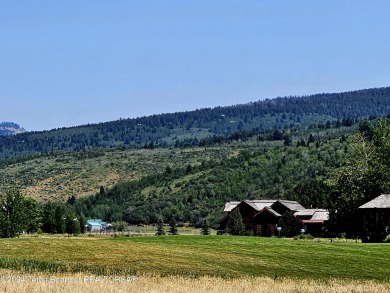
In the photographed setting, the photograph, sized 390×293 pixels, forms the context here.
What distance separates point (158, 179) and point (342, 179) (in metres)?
79.1

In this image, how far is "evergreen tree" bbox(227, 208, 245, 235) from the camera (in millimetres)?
92500

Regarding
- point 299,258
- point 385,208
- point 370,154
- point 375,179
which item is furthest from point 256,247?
point 370,154

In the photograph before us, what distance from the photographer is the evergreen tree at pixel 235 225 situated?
303 feet

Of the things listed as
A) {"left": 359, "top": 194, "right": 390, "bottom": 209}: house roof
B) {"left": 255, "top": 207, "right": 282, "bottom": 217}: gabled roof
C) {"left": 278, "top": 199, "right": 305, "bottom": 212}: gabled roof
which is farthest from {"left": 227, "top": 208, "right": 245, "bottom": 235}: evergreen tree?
{"left": 359, "top": 194, "right": 390, "bottom": 209}: house roof

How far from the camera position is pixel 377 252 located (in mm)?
45781

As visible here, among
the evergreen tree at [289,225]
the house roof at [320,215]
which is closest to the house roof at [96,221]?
the house roof at [320,215]

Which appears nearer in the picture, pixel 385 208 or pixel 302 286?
pixel 302 286

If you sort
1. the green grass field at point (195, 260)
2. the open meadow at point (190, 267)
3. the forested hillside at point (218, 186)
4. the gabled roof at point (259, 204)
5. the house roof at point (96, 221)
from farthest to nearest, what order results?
the house roof at point (96, 221) < the forested hillside at point (218, 186) < the gabled roof at point (259, 204) < the green grass field at point (195, 260) < the open meadow at point (190, 267)

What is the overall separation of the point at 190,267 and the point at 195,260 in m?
3.01

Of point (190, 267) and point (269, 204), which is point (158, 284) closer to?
point (190, 267)

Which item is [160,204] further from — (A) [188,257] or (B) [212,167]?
(A) [188,257]

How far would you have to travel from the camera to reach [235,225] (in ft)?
307

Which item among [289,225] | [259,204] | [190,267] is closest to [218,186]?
[259,204]

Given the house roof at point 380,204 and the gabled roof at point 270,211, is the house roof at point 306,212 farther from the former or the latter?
the house roof at point 380,204
